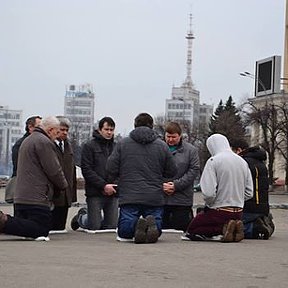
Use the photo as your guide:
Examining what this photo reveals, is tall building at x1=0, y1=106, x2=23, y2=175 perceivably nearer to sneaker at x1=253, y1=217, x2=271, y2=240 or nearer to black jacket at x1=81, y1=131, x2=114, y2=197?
black jacket at x1=81, y1=131, x2=114, y2=197

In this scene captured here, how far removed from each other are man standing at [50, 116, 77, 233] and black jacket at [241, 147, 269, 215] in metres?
2.76

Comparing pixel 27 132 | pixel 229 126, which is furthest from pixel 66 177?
pixel 229 126

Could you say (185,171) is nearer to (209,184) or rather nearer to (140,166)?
(209,184)

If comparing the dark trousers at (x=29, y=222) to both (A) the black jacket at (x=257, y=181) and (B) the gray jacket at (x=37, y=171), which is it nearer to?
(B) the gray jacket at (x=37, y=171)

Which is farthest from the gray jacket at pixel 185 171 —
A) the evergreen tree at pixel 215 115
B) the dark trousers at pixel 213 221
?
the evergreen tree at pixel 215 115

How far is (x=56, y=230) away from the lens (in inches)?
526

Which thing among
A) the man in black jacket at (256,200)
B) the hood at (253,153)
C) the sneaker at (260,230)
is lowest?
the sneaker at (260,230)

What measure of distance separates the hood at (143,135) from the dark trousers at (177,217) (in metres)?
2.19

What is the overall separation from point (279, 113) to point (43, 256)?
7237 centimetres

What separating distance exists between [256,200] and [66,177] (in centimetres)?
302

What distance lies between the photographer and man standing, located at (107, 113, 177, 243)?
1154 centimetres

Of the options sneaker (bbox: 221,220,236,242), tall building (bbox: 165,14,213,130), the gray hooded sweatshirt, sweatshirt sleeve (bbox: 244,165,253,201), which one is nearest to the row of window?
tall building (bbox: 165,14,213,130)

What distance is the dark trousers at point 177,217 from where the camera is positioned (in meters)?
13.6

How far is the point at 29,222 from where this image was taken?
1116 cm
